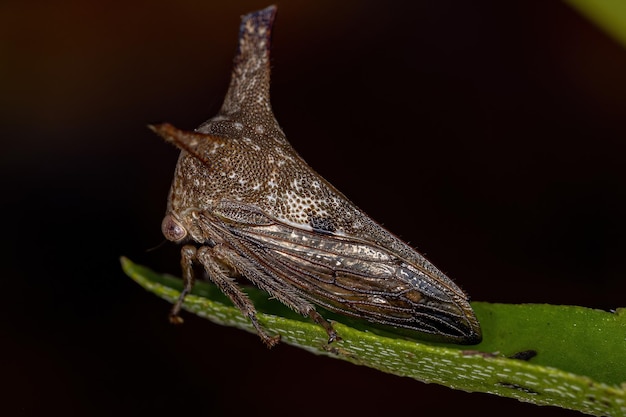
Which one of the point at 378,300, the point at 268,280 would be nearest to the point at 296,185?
the point at 268,280

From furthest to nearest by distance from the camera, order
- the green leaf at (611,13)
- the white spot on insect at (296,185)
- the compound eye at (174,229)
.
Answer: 1. the compound eye at (174,229)
2. the white spot on insect at (296,185)
3. the green leaf at (611,13)

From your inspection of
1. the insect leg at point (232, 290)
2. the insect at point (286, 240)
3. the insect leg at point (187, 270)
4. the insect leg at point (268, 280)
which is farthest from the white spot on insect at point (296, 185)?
the insect leg at point (187, 270)

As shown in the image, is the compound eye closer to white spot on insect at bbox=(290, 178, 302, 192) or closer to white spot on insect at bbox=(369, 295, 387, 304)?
white spot on insect at bbox=(290, 178, 302, 192)

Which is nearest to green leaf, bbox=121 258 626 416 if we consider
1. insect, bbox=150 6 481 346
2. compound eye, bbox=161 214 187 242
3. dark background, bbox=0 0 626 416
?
insect, bbox=150 6 481 346

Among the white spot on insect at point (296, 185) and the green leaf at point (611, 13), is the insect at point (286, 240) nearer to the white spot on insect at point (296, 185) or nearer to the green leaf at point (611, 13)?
the white spot on insect at point (296, 185)

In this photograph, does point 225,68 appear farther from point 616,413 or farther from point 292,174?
point 616,413

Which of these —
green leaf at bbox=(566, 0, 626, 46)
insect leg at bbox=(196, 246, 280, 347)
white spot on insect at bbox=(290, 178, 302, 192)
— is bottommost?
insect leg at bbox=(196, 246, 280, 347)
